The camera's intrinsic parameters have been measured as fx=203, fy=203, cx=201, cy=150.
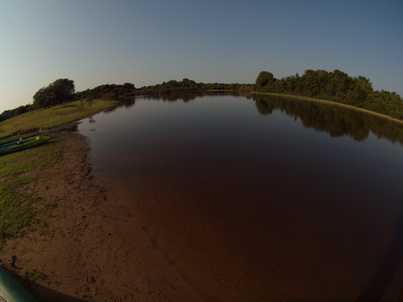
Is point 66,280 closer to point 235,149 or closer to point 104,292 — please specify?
point 104,292

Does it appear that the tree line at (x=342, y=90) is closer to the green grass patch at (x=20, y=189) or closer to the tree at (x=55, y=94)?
the green grass patch at (x=20, y=189)

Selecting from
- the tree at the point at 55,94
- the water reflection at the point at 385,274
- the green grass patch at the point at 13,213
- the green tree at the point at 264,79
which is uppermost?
the green tree at the point at 264,79

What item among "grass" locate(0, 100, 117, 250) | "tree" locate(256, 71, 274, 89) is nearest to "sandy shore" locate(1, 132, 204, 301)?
"grass" locate(0, 100, 117, 250)

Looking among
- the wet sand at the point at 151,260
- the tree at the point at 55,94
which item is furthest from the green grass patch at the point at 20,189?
the tree at the point at 55,94

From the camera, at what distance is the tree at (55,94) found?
6644cm

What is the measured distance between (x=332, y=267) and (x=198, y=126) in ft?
90.6

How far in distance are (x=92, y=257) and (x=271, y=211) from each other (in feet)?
30.3

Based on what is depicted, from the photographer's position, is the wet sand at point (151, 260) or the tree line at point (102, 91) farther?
the tree line at point (102, 91)

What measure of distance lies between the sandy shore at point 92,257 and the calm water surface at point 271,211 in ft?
2.39

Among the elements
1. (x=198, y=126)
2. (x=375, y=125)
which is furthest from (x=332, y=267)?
(x=375, y=125)

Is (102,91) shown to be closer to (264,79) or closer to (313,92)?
(264,79)

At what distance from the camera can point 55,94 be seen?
232 ft

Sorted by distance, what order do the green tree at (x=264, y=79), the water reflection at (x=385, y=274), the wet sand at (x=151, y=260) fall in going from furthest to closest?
the green tree at (x=264, y=79)
the wet sand at (x=151, y=260)
the water reflection at (x=385, y=274)

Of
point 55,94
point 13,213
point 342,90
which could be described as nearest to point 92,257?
point 13,213
